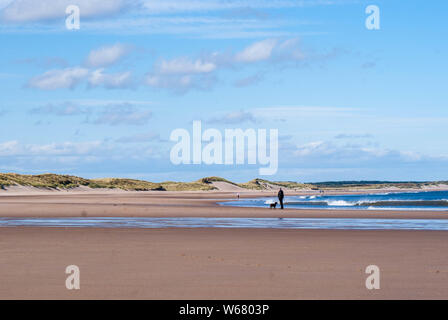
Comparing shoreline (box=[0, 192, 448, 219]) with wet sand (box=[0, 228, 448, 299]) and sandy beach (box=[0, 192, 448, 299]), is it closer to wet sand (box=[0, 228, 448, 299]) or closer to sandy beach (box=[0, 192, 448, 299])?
sandy beach (box=[0, 192, 448, 299])

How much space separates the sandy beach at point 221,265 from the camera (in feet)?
36.8

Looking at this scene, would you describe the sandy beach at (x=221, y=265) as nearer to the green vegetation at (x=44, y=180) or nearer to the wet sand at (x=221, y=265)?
the wet sand at (x=221, y=265)

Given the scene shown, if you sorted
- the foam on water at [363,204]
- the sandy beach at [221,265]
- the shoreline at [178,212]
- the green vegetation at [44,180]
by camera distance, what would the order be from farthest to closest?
1. the green vegetation at [44,180]
2. the foam on water at [363,204]
3. the shoreline at [178,212]
4. the sandy beach at [221,265]

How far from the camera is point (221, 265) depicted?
14680 millimetres

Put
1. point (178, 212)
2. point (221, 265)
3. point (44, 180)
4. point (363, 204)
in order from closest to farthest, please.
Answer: point (221, 265) < point (178, 212) < point (363, 204) < point (44, 180)

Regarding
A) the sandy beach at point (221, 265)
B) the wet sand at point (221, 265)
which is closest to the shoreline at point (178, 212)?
the sandy beach at point (221, 265)

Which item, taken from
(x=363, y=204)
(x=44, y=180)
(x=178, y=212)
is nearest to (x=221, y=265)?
(x=178, y=212)

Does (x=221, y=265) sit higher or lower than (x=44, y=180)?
lower

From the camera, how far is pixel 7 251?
57.1 ft

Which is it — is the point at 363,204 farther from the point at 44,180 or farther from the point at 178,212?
the point at 44,180

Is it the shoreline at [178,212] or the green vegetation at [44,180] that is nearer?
the shoreline at [178,212]
